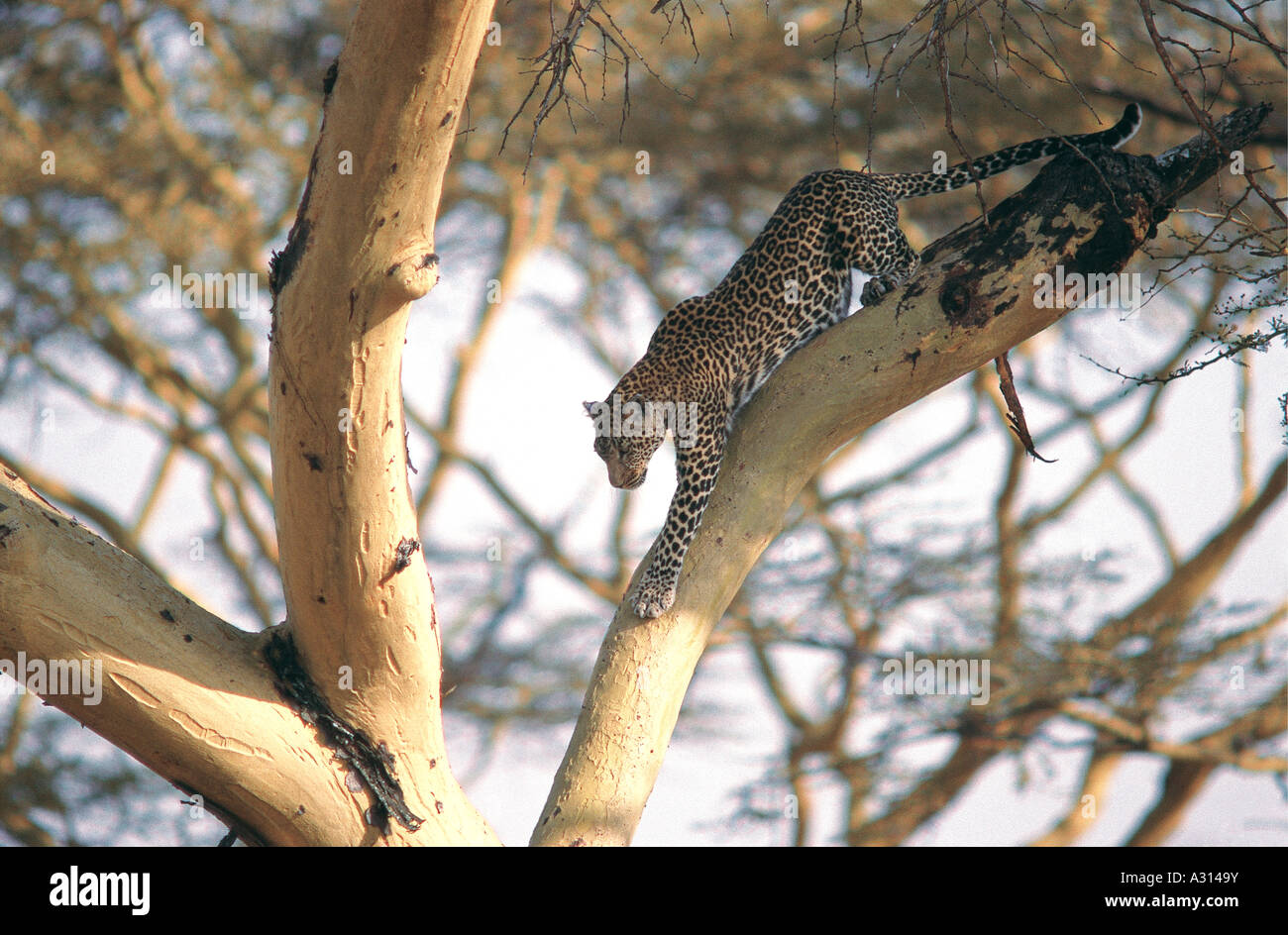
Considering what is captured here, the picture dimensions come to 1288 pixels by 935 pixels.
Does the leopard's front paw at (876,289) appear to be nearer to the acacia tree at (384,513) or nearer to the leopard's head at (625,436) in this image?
the acacia tree at (384,513)

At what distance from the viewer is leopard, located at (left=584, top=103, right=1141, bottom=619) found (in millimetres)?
5957

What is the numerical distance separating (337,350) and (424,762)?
150cm

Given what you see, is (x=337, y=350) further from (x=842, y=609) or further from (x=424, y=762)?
(x=842, y=609)

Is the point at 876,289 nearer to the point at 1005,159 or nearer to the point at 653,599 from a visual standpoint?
the point at 1005,159

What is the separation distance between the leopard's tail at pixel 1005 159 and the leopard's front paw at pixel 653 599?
1.85 metres

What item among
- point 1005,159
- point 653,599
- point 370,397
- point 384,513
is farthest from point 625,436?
point 370,397

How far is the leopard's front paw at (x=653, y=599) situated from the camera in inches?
198

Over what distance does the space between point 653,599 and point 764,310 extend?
175 cm

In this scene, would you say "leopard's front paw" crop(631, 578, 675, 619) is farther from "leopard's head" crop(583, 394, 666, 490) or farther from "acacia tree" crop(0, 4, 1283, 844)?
"leopard's head" crop(583, 394, 666, 490)

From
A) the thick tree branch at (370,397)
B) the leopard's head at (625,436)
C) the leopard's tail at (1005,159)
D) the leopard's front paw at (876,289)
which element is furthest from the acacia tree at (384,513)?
the leopard's head at (625,436)

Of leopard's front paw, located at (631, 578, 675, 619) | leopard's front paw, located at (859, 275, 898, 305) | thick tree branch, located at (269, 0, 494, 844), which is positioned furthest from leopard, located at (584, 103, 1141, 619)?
thick tree branch, located at (269, 0, 494, 844)

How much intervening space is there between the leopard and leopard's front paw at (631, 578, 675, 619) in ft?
2.29
